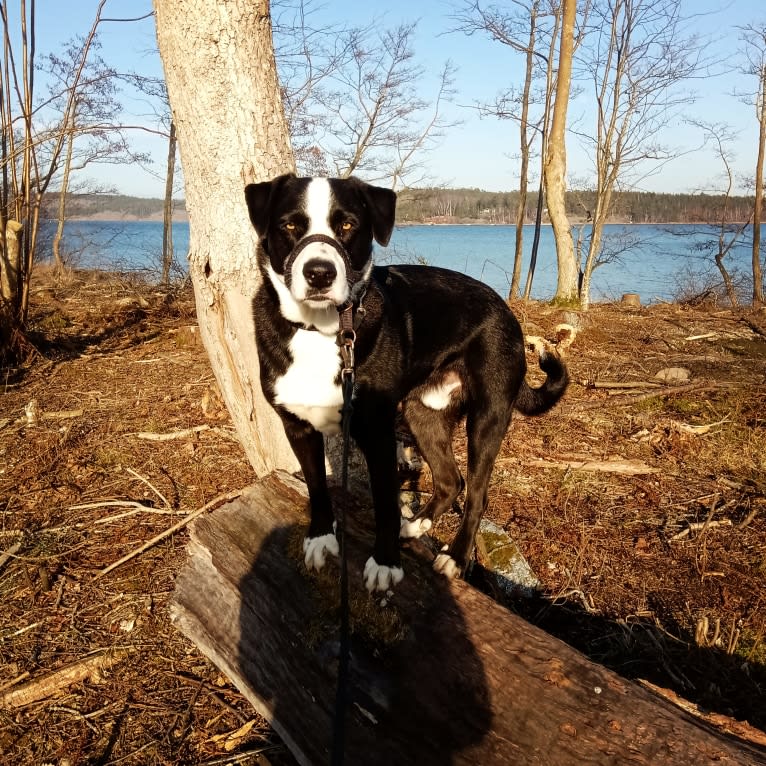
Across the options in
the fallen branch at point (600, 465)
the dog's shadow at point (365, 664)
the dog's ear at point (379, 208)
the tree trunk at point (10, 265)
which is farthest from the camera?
the tree trunk at point (10, 265)

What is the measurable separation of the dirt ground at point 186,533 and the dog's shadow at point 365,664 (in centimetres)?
31

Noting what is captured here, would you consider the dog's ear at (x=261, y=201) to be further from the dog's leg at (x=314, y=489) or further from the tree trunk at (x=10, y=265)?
the tree trunk at (x=10, y=265)

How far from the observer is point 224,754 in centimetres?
190

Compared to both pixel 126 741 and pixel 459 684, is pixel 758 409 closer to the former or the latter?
pixel 459 684

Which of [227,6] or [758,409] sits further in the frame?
[758,409]

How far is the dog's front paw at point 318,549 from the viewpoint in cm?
216

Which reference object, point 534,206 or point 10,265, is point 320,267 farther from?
point 534,206

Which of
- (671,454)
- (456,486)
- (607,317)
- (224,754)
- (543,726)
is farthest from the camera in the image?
(607,317)

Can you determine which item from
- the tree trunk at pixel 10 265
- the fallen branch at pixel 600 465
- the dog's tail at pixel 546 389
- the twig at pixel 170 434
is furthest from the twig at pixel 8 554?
the tree trunk at pixel 10 265

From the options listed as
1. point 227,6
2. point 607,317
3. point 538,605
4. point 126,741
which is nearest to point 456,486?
point 538,605

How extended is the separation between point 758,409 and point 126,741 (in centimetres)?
466

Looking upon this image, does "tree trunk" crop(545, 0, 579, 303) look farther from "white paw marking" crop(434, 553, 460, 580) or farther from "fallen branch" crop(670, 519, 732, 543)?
"white paw marking" crop(434, 553, 460, 580)

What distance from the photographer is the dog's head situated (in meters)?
2.08

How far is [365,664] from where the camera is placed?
1.78 meters
